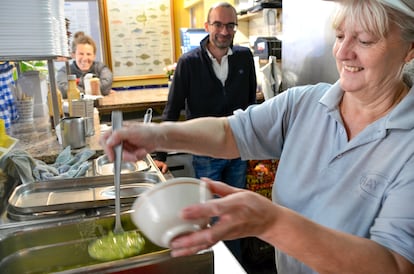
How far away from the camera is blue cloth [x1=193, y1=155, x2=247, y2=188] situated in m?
2.49

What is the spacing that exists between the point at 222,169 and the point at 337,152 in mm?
1694

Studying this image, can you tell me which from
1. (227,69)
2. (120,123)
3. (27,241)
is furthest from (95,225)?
(227,69)

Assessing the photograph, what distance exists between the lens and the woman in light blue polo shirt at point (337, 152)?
61 cm

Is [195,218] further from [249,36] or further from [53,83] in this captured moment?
[249,36]

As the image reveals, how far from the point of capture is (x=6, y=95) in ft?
6.72

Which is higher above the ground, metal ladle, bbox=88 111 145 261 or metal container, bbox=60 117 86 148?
metal container, bbox=60 117 86 148

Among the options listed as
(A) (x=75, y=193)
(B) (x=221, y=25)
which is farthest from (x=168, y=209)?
(B) (x=221, y=25)

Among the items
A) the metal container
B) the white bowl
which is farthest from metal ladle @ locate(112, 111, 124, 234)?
the metal container

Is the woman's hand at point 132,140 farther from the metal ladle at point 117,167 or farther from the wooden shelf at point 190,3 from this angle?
the wooden shelf at point 190,3

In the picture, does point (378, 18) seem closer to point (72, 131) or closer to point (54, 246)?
point (54, 246)

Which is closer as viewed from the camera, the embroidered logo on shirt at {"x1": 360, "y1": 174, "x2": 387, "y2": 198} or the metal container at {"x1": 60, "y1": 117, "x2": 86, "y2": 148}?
the embroidered logo on shirt at {"x1": 360, "y1": 174, "x2": 387, "y2": 198}

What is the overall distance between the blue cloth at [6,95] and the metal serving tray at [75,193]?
93 cm

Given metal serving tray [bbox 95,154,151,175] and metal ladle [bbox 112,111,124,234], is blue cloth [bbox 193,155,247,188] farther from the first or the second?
metal ladle [bbox 112,111,124,234]

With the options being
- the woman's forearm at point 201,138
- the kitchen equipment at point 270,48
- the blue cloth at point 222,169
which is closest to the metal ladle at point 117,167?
the woman's forearm at point 201,138
